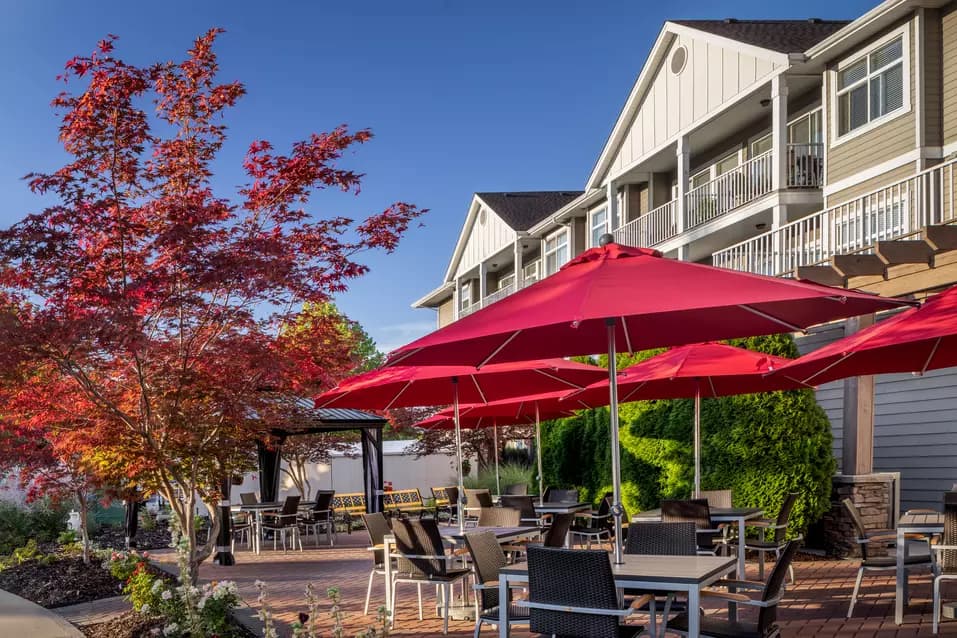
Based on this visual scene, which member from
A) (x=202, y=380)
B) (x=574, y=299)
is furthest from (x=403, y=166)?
(x=574, y=299)

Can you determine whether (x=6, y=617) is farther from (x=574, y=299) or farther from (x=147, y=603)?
(x=574, y=299)

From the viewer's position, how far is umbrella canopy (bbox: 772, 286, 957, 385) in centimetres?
639

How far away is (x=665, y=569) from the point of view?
5562mm

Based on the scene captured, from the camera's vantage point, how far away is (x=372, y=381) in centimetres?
951

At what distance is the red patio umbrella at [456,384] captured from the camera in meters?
9.49

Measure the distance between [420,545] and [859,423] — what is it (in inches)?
273

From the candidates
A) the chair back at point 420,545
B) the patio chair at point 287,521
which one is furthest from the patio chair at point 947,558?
the patio chair at point 287,521

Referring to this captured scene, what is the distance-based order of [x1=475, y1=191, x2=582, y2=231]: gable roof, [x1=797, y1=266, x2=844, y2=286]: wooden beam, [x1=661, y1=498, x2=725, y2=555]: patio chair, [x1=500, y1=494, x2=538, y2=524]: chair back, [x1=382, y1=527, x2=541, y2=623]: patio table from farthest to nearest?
[x1=475, y1=191, x2=582, y2=231]: gable roof < [x1=797, y1=266, x2=844, y2=286]: wooden beam < [x1=500, y1=494, x2=538, y2=524]: chair back < [x1=661, y1=498, x2=725, y2=555]: patio chair < [x1=382, y1=527, x2=541, y2=623]: patio table

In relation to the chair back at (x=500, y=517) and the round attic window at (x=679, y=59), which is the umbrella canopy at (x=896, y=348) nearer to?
→ the chair back at (x=500, y=517)

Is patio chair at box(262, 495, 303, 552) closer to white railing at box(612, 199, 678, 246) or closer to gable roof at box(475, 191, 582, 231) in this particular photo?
white railing at box(612, 199, 678, 246)

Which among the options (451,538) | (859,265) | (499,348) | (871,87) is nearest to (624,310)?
(499,348)

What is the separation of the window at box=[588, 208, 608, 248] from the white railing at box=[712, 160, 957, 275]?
7830 mm

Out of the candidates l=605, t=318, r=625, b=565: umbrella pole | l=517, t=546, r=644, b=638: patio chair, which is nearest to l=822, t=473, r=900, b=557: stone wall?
l=605, t=318, r=625, b=565: umbrella pole

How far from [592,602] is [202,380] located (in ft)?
16.9
